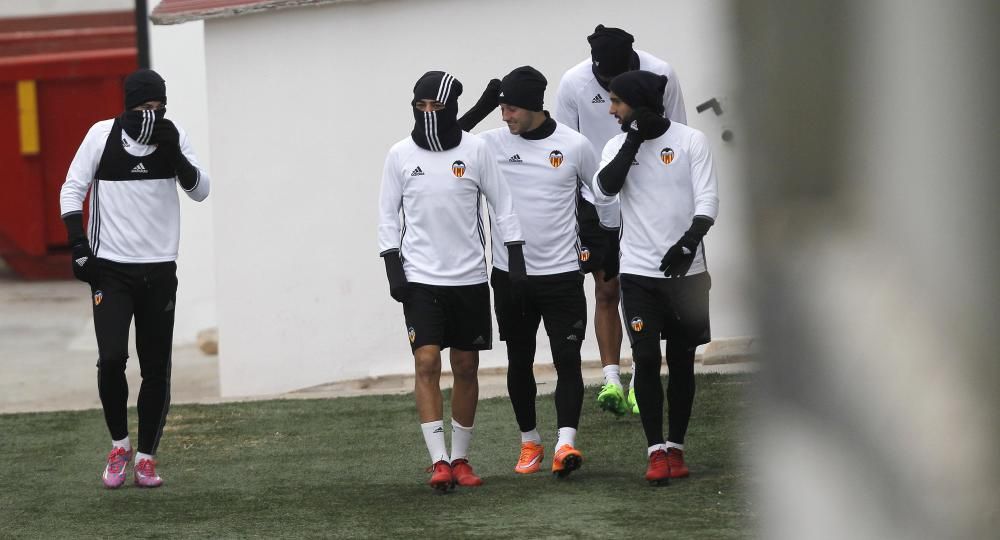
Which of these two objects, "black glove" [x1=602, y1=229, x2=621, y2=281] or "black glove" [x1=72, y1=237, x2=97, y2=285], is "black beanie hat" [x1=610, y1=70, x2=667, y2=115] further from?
"black glove" [x1=72, y1=237, x2=97, y2=285]

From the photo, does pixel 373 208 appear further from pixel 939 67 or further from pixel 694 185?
pixel 939 67

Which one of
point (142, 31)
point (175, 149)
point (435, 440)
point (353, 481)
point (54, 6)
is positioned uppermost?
point (54, 6)

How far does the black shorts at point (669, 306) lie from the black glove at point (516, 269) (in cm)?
43

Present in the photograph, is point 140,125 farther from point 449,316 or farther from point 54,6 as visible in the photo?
point 54,6

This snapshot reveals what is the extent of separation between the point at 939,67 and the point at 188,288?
1391 centimetres

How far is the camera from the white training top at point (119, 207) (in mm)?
6922

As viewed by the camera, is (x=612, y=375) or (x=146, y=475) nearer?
(x=146, y=475)

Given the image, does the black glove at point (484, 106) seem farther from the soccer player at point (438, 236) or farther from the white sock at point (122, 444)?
the white sock at point (122, 444)

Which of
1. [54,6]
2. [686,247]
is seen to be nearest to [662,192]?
[686,247]

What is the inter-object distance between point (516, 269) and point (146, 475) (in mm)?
2000

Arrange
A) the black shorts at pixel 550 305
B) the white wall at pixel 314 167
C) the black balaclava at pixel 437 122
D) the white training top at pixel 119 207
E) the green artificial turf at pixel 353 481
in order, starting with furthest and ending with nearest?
the white wall at pixel 314 167 < the white training top at pixel 119 207 < the black shorts at pixel 550 305 < the black balaclava at pixel 437 122 < the green artificial turf at pixel 353 481

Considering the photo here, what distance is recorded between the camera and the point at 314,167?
11.5 metres

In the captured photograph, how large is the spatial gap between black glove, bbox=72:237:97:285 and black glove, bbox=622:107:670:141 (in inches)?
95.6

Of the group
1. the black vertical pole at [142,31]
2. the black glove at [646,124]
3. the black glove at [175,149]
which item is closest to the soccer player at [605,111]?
the black glove at [646,124]
